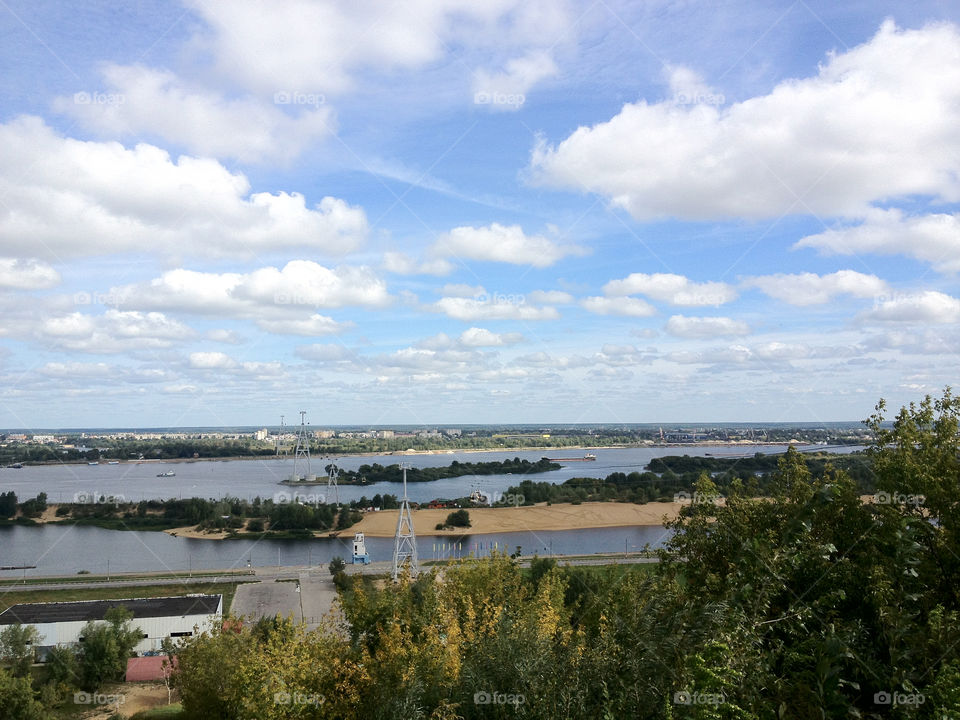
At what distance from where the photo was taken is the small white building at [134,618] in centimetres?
1803

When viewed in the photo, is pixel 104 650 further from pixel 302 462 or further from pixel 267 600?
pixel 302 462

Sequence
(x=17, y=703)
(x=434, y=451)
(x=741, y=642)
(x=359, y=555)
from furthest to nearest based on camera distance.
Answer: (x=434, y=451), (x=359, y=555), (x=17, y=703), (x=741, y=642)

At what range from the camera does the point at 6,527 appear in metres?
42.9

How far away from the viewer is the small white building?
59.2 feet

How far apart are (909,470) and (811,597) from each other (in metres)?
1.97

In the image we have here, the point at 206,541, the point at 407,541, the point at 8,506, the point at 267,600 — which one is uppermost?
the point at 407,541

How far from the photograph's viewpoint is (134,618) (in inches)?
738

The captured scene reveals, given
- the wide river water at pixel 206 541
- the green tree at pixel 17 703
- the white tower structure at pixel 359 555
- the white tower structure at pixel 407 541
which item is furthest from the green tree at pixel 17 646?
the white tower structure at pixel 359 555

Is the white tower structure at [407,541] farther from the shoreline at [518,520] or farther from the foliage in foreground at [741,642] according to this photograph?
the foliage in foreground at [741,642]

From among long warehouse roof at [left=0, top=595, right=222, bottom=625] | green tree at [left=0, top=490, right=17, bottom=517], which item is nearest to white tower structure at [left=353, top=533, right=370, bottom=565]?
long warehouse roof at [left=0, top=595, right=222, bottom=625]

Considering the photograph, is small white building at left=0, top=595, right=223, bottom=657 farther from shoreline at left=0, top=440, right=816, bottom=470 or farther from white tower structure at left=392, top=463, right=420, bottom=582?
shoreline at left=0, top=440, right=816, bottom=470

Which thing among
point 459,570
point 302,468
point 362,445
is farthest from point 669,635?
point 362,445

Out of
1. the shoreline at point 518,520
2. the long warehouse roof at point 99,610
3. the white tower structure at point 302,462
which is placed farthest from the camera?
the white tower structure at point 302,462

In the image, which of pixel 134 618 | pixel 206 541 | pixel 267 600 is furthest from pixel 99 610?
pixel 206 541
